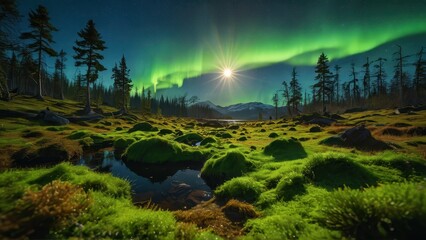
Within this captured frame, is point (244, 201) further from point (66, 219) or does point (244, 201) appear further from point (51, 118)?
point (51, 118)

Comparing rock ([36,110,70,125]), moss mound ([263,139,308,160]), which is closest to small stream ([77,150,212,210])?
moss mound ([263,139,308,160])

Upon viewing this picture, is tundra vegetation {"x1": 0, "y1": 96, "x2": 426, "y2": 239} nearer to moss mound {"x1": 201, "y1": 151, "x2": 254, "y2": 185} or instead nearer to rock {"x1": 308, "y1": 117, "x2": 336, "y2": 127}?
moss mound {"x1": 201, "y1": 151, "x2": 254, "y2": 185}

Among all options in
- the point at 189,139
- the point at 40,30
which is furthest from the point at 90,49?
the point at 189,139

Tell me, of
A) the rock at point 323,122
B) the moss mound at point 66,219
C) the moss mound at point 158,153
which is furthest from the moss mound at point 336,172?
the rock at point 323,122

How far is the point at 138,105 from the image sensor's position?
169 meters

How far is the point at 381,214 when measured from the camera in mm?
4387

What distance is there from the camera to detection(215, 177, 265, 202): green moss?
9899 millimetres

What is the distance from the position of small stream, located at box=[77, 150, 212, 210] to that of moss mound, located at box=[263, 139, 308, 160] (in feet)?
21.6

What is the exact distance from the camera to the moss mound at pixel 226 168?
1350cm

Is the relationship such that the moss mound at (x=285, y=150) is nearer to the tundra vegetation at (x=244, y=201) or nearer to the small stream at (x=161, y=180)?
the tundra vegetation at (x=244, y=201)

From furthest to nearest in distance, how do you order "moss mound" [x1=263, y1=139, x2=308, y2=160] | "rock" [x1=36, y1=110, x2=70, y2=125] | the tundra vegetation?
"rock" [x1=36, y1=110, x2=70, y2=125] < "moss mound" [x1=263, y1=139, x2=308, y2=160] < the tundra vegetation

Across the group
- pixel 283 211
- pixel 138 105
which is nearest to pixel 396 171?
pixel 283 211

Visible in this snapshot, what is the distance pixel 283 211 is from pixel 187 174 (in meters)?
9.62

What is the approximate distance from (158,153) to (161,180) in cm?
511
